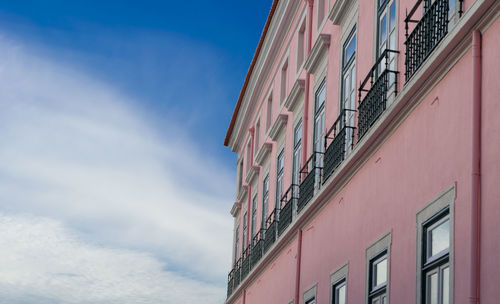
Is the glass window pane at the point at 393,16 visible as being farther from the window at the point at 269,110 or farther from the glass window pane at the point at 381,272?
the window at the point at 269,110

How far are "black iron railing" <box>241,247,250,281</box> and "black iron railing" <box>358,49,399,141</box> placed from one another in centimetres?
1212

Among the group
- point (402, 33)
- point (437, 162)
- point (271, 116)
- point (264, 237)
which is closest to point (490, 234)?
point (437, 162)

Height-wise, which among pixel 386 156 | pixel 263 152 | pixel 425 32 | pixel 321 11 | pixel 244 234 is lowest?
pixel 386 156

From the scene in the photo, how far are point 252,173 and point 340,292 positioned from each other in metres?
12.0

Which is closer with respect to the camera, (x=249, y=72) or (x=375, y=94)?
(x=375, y=94)

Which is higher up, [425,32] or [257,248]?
[425,32]

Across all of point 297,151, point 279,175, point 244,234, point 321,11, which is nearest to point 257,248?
point 279,175

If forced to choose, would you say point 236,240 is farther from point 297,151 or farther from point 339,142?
point 339,142

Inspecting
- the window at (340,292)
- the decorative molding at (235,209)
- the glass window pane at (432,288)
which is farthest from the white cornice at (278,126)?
the glass window pane at (432,288)

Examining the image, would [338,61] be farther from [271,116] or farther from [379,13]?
[271,116]

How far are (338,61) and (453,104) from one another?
6269 millimetres

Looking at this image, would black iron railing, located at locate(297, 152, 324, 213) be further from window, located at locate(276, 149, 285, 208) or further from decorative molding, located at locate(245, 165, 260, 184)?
decorative molding, located at locate(245, 165, 260, 184)

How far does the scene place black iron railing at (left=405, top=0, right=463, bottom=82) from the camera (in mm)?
9805

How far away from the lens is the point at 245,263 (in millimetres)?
25000
